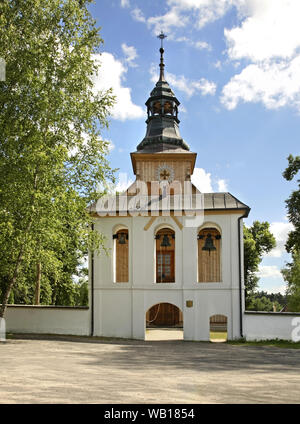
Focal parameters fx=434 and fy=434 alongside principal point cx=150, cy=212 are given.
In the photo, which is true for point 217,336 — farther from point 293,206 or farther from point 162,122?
point 162,122

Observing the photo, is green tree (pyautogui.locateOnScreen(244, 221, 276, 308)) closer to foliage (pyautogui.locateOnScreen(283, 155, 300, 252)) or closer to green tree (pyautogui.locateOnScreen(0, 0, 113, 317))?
foliage (pyautogui.locateOnScreen(283, 155, 300, 252))

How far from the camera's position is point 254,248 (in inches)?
1463

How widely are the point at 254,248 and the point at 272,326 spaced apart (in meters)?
19.3

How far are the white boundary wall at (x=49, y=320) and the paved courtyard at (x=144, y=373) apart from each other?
110 inches

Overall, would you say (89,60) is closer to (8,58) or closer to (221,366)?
(8,58)

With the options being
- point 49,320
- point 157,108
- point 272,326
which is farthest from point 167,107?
point 272,326

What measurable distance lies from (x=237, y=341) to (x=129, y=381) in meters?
10.1

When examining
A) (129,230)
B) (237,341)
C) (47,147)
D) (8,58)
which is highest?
(8,58)

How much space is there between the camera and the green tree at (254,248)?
122 ft

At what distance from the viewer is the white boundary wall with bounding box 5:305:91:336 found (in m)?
19.2
